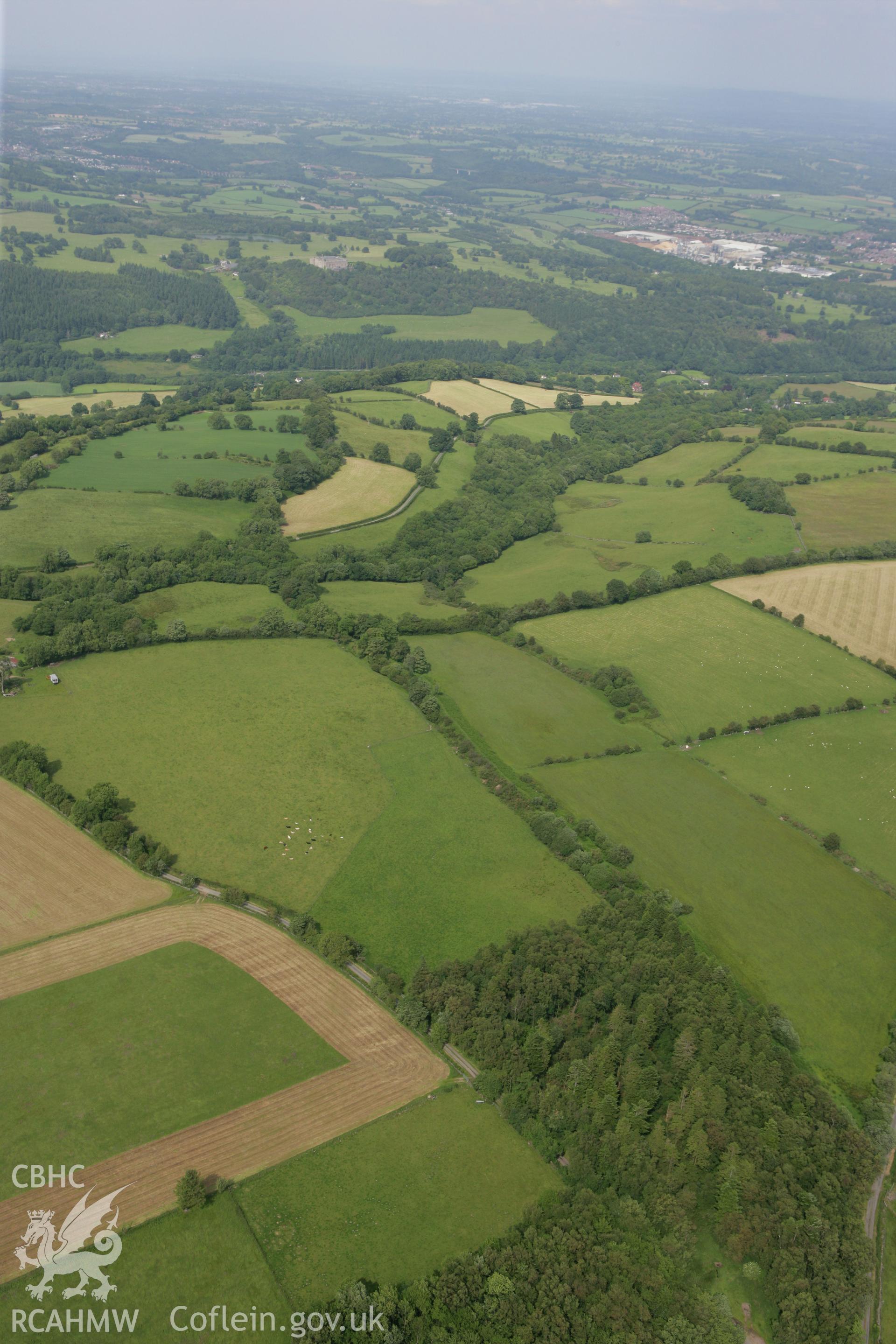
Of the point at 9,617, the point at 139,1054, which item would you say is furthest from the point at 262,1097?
the point at 9,617

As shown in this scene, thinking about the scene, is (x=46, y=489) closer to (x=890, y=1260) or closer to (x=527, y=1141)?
(x=527, y=1141)

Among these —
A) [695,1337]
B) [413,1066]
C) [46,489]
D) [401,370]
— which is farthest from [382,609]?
[401,370]

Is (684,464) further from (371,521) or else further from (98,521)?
(98,521)

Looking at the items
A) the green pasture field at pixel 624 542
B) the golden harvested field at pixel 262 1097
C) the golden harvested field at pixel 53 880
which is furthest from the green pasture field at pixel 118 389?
the golden harvested field at pixel 262 1097

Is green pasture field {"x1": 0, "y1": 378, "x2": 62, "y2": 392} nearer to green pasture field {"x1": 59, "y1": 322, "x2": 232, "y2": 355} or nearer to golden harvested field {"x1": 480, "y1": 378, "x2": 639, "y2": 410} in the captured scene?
green pasture field {"x1": 59, "y1": 322, "x2": 232, "y2": 355}

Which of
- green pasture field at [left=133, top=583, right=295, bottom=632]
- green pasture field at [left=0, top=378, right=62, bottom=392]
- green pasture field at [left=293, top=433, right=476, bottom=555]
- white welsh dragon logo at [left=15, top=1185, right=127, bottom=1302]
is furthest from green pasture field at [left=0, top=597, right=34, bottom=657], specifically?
green pasture field at [left=0, top=378, right=62, bottom=392]

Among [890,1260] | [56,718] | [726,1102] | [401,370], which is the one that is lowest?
[890,1260]

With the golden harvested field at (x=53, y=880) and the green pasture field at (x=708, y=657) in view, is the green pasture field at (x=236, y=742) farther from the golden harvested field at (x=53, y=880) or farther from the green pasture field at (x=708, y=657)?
the green pasture field at (x=708, y=657)
